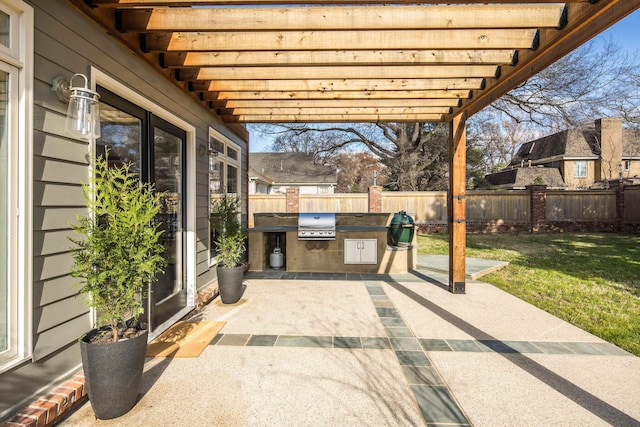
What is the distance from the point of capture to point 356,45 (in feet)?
9.58

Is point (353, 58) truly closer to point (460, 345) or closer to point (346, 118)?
point (346, 118)

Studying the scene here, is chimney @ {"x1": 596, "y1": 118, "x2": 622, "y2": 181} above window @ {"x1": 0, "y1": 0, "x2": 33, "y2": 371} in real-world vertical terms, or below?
above

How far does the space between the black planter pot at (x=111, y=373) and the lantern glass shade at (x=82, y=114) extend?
Answer: 130cm

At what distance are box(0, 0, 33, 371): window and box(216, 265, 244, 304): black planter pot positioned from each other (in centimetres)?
248

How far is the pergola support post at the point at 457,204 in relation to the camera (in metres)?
4.83

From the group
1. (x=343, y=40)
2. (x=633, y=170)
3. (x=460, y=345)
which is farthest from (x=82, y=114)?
(x=633, y=170)

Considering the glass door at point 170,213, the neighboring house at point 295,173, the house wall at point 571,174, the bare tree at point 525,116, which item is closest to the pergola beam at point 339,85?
the glass door at point 170,213

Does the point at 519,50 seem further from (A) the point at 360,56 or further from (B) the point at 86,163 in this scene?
(B) the point at 86,163

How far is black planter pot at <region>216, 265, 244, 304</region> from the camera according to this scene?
431 cm

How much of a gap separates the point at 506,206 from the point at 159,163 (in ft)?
41.9

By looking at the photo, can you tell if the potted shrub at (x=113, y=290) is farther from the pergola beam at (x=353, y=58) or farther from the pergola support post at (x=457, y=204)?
the pergola support post at (x=457, y=204)

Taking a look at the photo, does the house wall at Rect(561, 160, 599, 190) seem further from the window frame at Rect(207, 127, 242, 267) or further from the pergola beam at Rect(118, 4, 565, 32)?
the pergola beam at Rect(118, 4, 565, 32)

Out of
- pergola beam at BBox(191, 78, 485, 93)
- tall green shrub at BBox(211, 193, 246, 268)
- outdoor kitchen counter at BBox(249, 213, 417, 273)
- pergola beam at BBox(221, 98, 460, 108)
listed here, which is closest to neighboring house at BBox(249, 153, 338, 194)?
outdoor kitchen counter at BBox(249, 213, 417, 273)

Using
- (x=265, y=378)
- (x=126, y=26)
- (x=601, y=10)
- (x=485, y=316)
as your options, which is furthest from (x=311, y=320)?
(x=601, y=10)
